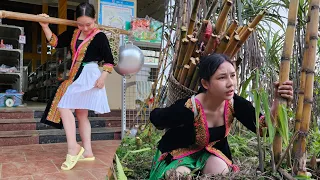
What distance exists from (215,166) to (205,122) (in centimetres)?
19

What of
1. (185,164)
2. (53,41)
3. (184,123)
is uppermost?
(53,41)

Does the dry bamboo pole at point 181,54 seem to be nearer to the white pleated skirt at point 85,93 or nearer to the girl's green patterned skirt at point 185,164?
the girl's green patterned skirt at point 185,164

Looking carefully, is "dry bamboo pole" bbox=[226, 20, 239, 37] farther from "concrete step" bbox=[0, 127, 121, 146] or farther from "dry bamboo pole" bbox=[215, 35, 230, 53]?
"concrete step" bbox=[0, 127, 121, 146]

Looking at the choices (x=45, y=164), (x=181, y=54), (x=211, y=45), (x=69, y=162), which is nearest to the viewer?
(x=211, y=45)

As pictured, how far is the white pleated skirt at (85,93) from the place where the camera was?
2.22 metres

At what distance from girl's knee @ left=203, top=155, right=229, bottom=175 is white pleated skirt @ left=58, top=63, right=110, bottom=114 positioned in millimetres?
1198

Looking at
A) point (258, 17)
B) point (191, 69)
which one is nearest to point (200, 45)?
point (191, 69)

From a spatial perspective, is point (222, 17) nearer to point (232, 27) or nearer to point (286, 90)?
point (232, 27)

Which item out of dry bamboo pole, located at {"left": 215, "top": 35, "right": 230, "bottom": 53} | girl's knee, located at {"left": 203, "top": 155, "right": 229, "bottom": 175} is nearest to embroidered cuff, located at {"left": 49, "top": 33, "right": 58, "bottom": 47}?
dry bamboo pole, located at {"left": 215, "top": 35, "right": 230, "bottom": 53}

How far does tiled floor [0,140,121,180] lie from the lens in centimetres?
202

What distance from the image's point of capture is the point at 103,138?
3.65m

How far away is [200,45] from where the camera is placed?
151cm

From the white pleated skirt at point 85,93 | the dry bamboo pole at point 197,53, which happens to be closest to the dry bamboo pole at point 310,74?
the dry bamboo pole at point 197,53

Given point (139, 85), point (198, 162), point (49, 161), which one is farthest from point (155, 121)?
point (139, 85)
